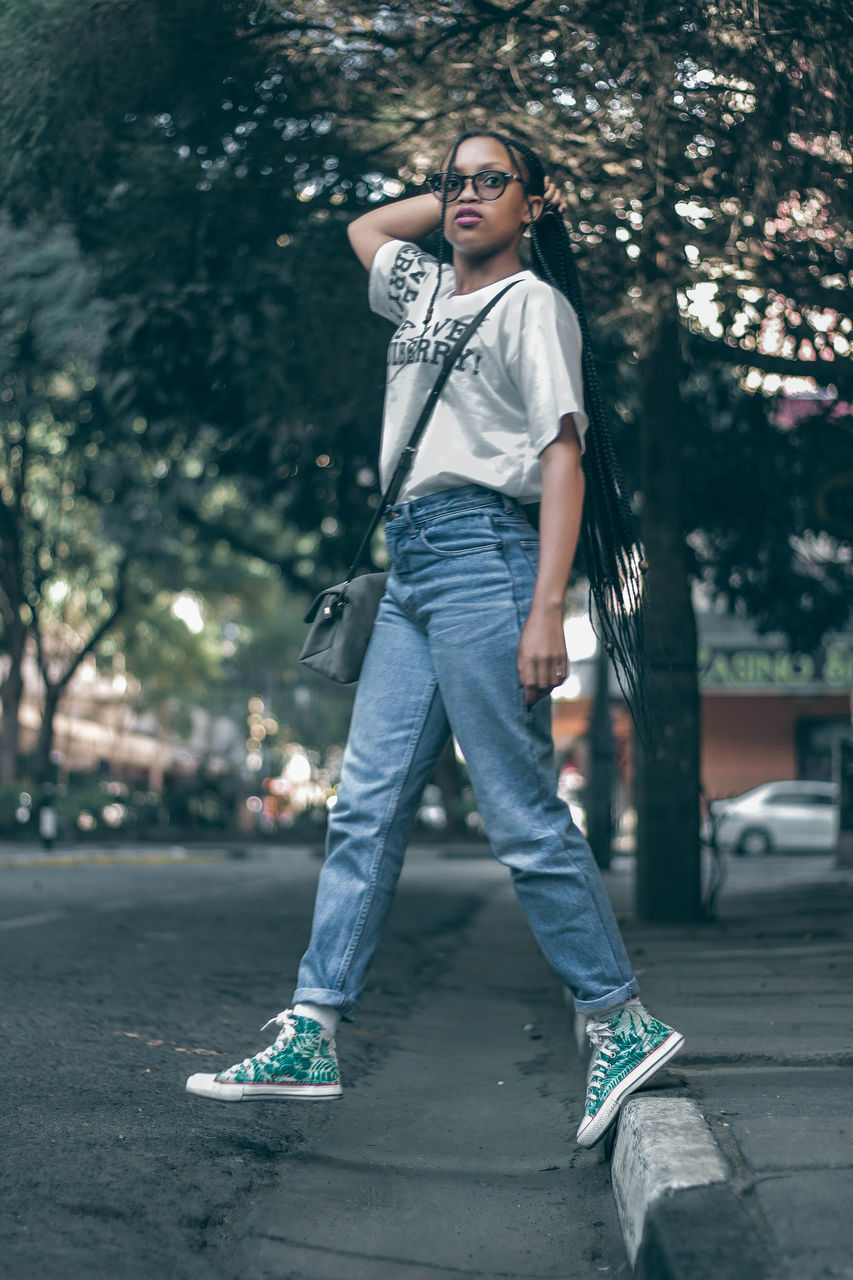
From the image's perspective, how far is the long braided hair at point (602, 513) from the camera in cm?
324

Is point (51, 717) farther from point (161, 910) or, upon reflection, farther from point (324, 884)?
point (324, 884)

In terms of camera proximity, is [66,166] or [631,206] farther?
[631,206]

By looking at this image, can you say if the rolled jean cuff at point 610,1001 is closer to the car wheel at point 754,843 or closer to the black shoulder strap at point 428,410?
the black shoulder strap at point 428,410

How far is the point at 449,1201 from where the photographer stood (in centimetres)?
289

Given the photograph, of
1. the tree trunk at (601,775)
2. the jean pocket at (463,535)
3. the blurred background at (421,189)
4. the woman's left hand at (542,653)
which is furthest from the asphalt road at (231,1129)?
the tree trunk at (601,775)

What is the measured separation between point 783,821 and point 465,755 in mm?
23656

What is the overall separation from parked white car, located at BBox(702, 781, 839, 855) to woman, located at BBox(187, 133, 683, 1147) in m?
23.1

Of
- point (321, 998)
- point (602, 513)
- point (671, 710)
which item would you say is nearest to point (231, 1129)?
point (321, 998)

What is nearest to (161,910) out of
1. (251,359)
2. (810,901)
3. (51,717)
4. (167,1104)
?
(251,359)

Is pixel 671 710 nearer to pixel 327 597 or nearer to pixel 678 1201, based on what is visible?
pixel 327 597

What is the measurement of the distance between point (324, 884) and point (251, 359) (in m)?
6.05

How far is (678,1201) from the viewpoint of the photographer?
7.55 ft

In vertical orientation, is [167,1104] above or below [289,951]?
above

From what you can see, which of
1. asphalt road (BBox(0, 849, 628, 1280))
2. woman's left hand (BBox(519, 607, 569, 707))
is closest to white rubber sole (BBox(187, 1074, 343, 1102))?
asphalt road (BBox(0, 849, 628, 1280))
